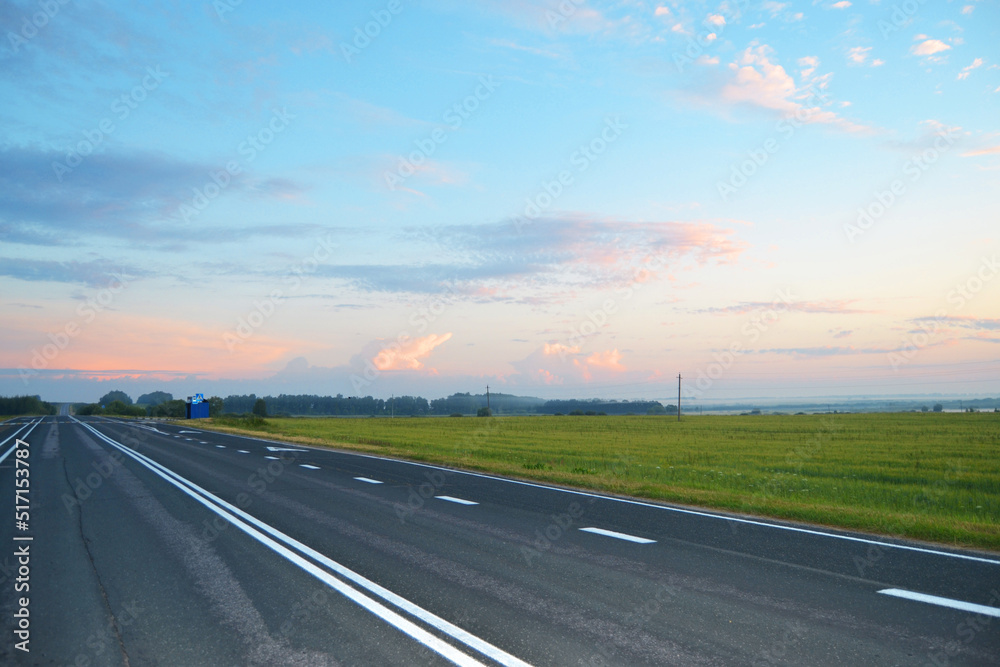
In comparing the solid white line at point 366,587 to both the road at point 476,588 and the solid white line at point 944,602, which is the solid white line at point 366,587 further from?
the solid white line at point 944,602

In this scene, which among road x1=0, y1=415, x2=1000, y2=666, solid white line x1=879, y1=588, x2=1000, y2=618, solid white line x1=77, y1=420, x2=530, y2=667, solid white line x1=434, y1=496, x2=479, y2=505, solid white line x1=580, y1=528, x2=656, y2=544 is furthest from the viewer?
solid white line x1=434, y1=496, x2=479, y2=505

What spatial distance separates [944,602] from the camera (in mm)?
6180

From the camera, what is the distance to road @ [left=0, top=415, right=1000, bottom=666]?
525cm

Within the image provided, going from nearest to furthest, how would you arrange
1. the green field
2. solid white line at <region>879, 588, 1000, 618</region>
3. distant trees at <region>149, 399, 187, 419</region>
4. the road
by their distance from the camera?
the road, solid white line at <region>879, 588, 1000, 618</region>, the green field, distant trees at <region>149, 399, 187, 419</region>

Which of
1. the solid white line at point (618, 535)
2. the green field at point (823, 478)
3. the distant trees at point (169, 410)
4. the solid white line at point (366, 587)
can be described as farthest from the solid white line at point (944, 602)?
the distant trees at point (169, 410)

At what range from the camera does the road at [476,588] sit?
207 inches

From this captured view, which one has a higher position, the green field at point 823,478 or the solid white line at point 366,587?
the solid white line at point 366,587

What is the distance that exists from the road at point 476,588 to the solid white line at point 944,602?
36 mm

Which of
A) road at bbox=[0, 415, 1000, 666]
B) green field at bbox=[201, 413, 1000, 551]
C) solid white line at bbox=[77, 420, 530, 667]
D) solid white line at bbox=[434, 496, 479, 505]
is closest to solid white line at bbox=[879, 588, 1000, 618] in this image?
road at bbox=[0, 415, 1000, 666]

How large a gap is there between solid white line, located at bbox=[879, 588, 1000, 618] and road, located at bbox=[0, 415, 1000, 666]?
4 cm

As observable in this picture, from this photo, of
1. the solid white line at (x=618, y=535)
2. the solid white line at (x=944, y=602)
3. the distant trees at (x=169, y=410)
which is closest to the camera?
the solid white line at (x=944, y=602)

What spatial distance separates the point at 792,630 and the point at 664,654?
1.29 meters

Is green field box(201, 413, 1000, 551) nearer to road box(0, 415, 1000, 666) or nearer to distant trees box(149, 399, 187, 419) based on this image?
road box(0, 415, 1000, 666)

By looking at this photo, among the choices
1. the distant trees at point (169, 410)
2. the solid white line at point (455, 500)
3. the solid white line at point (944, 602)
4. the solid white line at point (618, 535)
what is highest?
the solid white line at point (944, 602)
